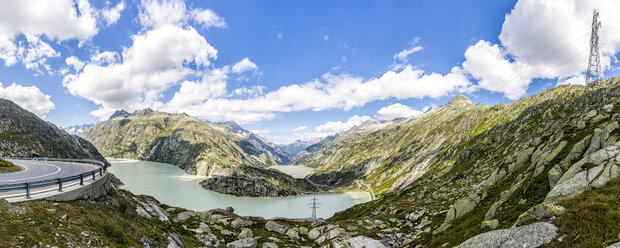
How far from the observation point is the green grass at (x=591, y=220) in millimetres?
12078

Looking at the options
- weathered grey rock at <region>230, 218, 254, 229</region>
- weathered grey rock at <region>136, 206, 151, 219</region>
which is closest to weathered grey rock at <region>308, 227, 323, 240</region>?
weathered grey rock at <region>230, 218, 254, 229</region>

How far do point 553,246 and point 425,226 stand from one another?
33.5 meters

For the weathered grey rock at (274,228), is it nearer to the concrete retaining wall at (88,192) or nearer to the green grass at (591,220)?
the concrete retaining wall at (88,192)

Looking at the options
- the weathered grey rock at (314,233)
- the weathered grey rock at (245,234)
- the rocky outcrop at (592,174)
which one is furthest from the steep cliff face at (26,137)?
the rocky outcrop at (592,174)

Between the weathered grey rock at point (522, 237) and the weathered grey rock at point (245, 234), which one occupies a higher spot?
the weathered grey rock at point (522, 237)

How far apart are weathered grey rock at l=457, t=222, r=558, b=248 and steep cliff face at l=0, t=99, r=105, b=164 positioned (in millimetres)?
205137

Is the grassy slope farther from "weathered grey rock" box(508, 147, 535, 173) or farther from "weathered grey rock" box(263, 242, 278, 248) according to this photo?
"weathered grey rock" box(508, 147, 535, 173)

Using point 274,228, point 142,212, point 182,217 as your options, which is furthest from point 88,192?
point 274,228

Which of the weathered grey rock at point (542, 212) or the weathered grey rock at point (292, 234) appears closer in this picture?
the weathered grey rock at point (542, 212)

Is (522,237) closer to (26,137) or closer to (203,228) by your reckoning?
(203,228)

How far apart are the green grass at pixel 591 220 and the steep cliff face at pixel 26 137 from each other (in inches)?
8219

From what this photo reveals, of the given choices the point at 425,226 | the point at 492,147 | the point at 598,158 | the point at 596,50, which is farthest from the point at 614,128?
the point at 492,147

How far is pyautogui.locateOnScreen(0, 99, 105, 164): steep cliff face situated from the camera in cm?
14194

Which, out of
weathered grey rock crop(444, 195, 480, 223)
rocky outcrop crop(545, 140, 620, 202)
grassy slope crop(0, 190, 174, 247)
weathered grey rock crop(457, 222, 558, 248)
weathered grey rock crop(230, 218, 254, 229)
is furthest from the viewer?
weathered grey rock crop(444, 195, 480, 223)
